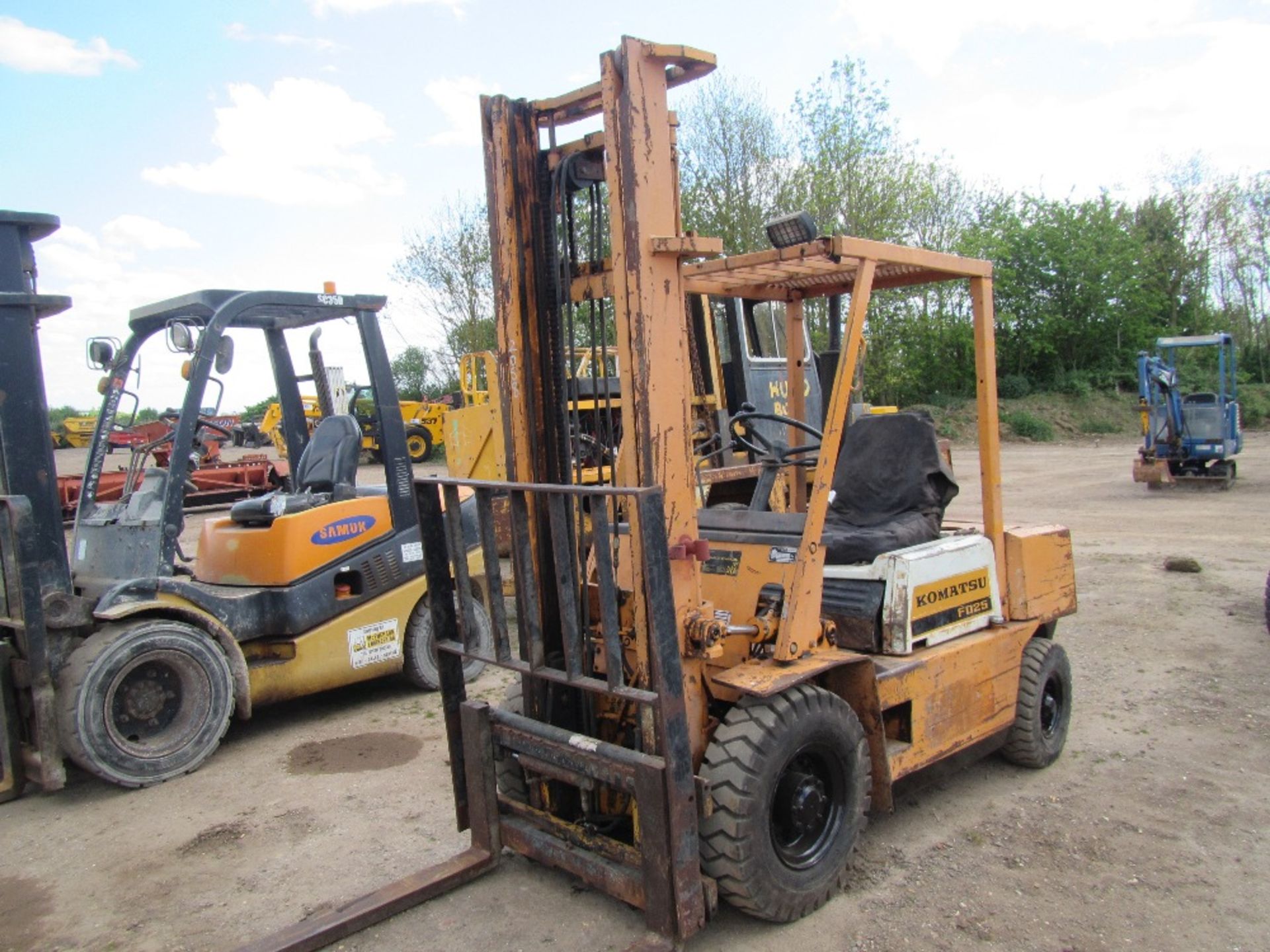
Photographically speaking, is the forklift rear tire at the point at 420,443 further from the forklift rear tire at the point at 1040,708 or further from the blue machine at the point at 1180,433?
the forklift rear tire at the point at 1040,708

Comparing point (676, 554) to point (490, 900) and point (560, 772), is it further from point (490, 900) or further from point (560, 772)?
point (490, 900)

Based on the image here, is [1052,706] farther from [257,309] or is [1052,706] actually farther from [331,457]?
[257,309]

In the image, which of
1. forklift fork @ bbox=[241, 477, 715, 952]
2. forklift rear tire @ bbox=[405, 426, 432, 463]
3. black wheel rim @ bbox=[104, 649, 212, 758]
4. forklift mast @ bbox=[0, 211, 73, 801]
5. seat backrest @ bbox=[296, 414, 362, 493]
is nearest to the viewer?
forklift fork @ bbox=[241, 477, 715, 952]

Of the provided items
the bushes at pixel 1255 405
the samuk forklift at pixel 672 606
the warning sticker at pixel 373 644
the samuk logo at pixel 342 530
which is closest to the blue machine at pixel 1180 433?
the bushes at pixel 1255 405

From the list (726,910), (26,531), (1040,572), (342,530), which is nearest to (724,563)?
(726,910)

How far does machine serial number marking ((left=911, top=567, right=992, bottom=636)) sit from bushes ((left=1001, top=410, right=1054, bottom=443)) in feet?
81.4

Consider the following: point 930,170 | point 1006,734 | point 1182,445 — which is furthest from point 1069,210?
point 1006,734

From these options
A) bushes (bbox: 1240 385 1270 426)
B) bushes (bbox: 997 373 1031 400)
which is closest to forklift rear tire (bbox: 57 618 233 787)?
bushes (bbox: 997 373 1031 400)

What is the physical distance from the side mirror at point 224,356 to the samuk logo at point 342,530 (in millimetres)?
1094

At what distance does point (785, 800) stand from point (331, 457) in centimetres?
396

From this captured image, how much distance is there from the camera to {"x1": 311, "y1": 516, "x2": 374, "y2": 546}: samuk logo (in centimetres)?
587

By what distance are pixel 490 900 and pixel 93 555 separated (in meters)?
3.58

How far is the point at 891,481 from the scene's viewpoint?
15.2ft

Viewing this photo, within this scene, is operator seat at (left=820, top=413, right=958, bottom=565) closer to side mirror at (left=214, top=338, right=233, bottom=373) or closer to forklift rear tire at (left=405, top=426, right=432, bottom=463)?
side mirror at (left=214, top=338, right=233, bottom=373)
